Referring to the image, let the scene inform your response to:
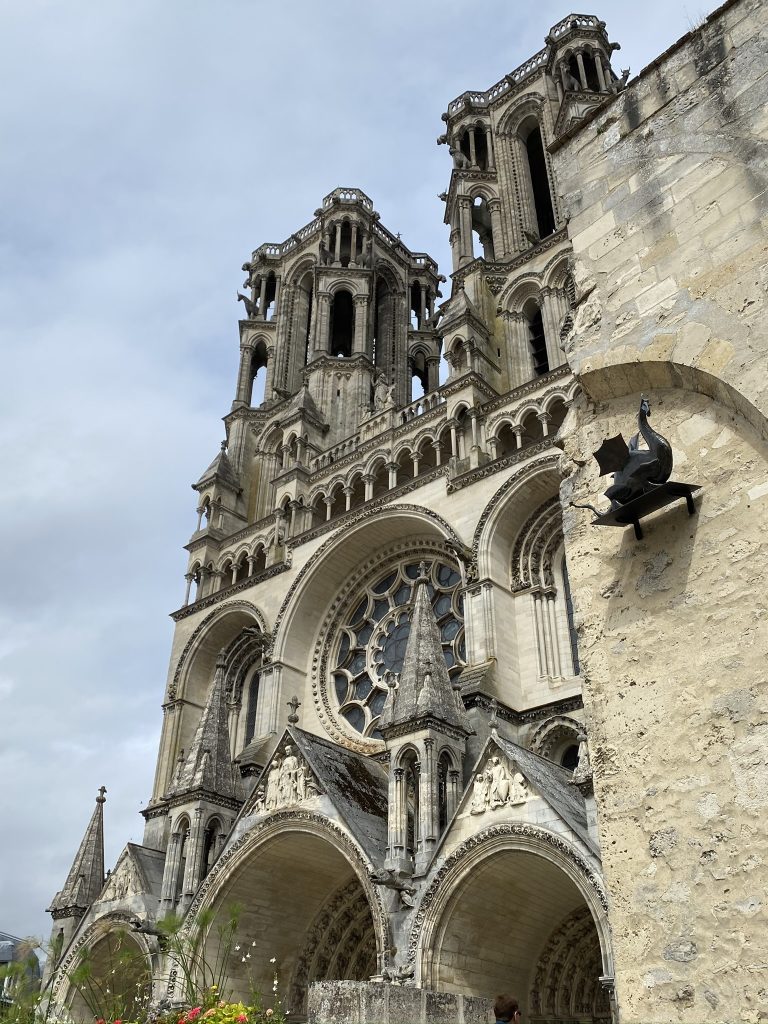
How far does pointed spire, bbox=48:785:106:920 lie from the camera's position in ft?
57.9

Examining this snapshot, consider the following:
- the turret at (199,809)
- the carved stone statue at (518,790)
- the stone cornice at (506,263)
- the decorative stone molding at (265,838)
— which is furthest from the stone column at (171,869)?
the stone cornice at (506,263)

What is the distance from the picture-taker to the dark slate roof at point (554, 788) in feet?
33.7

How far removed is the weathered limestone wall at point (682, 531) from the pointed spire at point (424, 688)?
793cm

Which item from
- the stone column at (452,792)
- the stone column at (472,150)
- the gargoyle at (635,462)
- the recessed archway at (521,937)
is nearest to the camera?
the gargoyle at (635,462)

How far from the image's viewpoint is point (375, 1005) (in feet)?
19.3

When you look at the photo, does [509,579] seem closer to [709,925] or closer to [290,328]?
[709,925]

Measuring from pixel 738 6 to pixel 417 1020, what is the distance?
6.83 metres

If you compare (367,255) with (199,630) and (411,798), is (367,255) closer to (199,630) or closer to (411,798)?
(199,630)

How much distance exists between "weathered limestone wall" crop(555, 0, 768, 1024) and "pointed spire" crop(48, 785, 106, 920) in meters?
16.2

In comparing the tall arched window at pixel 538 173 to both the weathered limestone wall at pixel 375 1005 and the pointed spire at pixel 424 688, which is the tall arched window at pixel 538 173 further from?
the weathered limestone wall at pixel 375 1005

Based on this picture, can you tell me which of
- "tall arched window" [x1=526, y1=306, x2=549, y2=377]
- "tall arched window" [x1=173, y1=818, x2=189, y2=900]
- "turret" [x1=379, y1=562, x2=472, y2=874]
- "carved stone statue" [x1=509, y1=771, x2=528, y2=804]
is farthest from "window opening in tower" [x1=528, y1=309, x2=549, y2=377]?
"tall arched window" [x1=173, y1=818, x2=189, y2=900]

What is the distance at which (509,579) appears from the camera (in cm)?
1656

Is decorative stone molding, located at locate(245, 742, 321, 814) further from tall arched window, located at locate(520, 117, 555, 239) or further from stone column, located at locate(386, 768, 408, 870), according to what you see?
tall arched window, located at locate(520, 117, 555, 239)

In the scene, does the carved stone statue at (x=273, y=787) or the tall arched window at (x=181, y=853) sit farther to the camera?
the tall arched window at (x=181, y=853)
